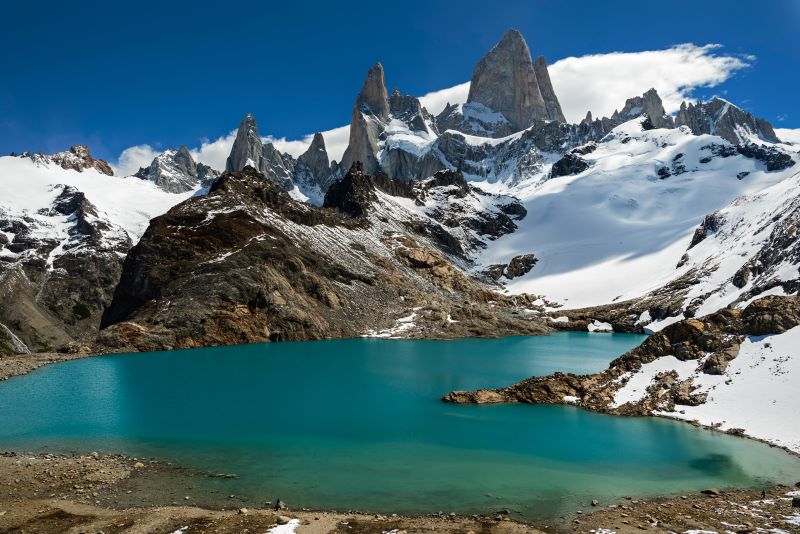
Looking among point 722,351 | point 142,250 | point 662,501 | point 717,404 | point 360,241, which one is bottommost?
point 662,501

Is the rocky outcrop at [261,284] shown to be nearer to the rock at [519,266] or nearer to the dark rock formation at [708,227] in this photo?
the rock at [519,266]

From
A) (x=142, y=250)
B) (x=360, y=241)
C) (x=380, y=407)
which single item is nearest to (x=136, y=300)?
(x=142, y=250)

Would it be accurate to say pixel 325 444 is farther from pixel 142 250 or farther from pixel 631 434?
pixel 142 250

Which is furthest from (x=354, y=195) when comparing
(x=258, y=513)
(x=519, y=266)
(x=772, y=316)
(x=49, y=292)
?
(x=258, y=513)

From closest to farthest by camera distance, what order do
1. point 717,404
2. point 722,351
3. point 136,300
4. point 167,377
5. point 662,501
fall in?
1. point 662,501
2. point 717,404
3. point 722,351
4. point 167,377
5. point 136,300

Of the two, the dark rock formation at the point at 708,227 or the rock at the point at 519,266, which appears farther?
the rock at the point at 519,266

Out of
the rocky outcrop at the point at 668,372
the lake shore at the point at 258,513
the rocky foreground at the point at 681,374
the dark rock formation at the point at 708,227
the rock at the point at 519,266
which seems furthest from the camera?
the rock at the point at 519,266

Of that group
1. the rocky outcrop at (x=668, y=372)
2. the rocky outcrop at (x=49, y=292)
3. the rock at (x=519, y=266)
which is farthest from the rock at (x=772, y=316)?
the rock at (x=519, y=266)
